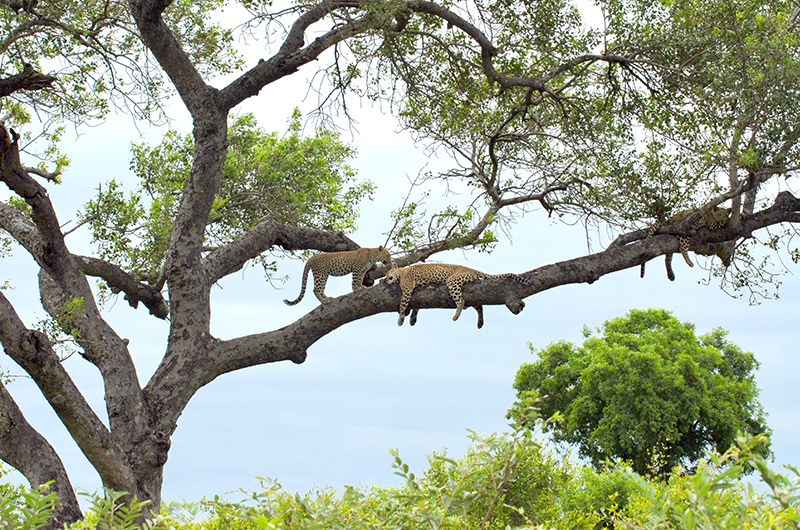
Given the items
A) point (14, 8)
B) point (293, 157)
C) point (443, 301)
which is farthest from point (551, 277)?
Result: point (14, 8)

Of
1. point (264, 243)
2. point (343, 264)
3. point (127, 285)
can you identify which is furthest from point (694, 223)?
point (127, 285)

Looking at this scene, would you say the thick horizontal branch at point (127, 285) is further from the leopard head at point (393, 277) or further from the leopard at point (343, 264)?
the leopard head at point (393, 277)

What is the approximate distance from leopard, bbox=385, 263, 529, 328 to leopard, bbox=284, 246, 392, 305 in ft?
2.99

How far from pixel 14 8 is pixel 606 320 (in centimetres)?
1743

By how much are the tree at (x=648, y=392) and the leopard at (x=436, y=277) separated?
10093mm

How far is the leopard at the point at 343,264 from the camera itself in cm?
1037

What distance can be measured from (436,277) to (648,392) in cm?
1188

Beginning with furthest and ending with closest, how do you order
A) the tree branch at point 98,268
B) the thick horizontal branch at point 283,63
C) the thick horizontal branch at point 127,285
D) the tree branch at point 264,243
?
the thick horizontal branch at point 127,285 < the tree branch at point 264,243 < the tree branch at point 98,268 < the thick horizontal branch at point 283,63

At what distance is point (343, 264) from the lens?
409 inches

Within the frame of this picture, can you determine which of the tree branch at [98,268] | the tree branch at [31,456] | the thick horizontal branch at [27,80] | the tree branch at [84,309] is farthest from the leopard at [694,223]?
the thick horizontal branch at [27,80]

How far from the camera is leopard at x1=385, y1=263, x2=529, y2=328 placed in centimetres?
919

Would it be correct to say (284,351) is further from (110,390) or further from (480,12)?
(480,12)

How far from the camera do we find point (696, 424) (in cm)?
2055

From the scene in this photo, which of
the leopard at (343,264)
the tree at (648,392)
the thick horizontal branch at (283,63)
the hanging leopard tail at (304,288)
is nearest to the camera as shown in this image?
the thick horizontal branch at (283,63)
